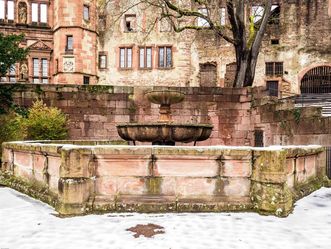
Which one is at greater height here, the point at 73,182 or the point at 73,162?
the point at 73,162

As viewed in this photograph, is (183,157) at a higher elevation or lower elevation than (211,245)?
higher

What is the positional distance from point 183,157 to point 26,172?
3.71 m

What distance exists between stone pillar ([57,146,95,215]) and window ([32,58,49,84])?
83.9 ft

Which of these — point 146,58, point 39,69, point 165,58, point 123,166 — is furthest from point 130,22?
point 123,166

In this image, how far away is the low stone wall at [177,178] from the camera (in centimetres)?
548

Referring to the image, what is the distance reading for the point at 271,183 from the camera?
18.0 ft

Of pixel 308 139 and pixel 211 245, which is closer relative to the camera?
pixel 211 245

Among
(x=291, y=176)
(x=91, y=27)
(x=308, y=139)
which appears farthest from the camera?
(x=91, y=27)

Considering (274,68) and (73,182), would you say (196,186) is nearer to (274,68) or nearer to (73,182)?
(73,182)

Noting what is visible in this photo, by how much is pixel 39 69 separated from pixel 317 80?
918 inches

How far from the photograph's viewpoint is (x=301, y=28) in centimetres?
2866

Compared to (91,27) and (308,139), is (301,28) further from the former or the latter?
(308,139)

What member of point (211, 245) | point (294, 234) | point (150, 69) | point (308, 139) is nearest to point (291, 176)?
point (294, 234)

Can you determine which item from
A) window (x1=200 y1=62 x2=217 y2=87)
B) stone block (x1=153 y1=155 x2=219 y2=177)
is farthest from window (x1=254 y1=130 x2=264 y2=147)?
window (x1=200 y1=62 x2=217 y2=87)
